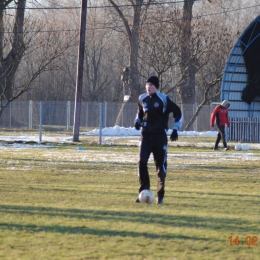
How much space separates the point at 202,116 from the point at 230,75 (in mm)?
9159

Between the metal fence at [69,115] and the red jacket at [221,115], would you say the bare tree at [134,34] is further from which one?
the red jacket at [221,115]

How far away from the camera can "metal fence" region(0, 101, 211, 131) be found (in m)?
40.0

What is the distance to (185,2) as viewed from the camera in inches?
1660

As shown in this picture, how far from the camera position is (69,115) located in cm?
4281

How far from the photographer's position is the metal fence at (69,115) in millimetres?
40000

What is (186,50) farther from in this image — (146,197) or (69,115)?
(146,197)

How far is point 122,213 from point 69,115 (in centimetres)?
3384

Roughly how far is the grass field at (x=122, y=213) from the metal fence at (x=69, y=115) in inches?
844

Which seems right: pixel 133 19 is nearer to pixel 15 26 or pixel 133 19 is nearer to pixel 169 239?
pixel 15 26

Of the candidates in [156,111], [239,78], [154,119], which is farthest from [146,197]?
[239,78]

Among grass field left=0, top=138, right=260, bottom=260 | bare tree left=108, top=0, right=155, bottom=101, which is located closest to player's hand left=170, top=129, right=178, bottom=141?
grass field left=0, top=138, right=260, bottom=260

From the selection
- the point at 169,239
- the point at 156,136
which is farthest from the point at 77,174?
the point at 169,239

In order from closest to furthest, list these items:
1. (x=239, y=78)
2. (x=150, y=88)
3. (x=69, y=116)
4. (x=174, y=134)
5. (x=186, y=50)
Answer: (x=150, y=88) < (x=174, y=134) < (x=239, y=78) < (x=186, y=50) < (x=69, y=116)

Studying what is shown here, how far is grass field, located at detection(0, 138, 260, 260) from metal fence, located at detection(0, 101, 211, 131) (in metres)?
21.4
